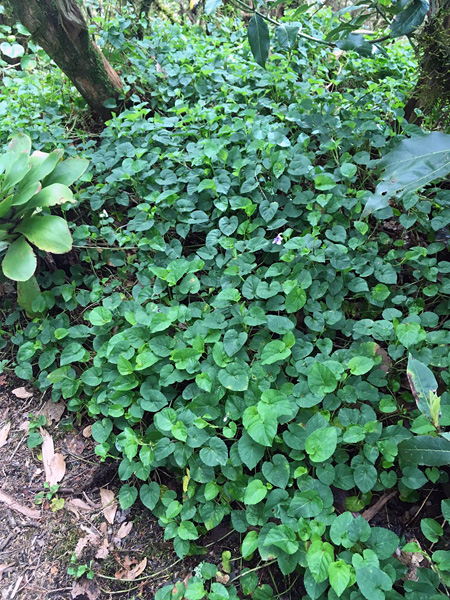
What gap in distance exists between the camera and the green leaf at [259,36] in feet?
5.49

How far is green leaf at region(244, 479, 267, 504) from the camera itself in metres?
1.46

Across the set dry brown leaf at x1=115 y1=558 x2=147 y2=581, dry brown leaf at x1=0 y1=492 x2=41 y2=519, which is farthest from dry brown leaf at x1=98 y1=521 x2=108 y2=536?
dry brown leaf at x1=0 y1=492 x2=41 y2=519

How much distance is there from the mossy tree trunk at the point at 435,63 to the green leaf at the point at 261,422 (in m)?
1.91

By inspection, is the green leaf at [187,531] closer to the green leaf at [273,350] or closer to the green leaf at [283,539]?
the green leaf at [283,539]

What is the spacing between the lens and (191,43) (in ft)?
11.6

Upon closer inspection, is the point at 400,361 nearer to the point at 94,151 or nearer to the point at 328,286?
the point at 328,286

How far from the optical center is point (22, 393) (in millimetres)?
2242

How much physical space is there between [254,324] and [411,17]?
1421mm

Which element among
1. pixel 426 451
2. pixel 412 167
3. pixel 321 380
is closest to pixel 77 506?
pixel 321 380

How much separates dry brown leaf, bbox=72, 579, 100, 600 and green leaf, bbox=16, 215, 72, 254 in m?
1.49

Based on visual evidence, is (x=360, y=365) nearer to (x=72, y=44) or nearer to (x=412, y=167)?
(x=412, y=167)

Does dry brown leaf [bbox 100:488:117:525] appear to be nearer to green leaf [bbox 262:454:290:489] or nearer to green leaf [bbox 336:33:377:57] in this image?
green leaf [bbox 262:454:290:489]

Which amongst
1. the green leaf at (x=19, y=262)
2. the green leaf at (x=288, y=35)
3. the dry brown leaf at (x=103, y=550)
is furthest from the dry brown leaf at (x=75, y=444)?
the green leaf at (x=288, y=35)

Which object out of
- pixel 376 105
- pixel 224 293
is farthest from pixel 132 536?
pixel 376 105
